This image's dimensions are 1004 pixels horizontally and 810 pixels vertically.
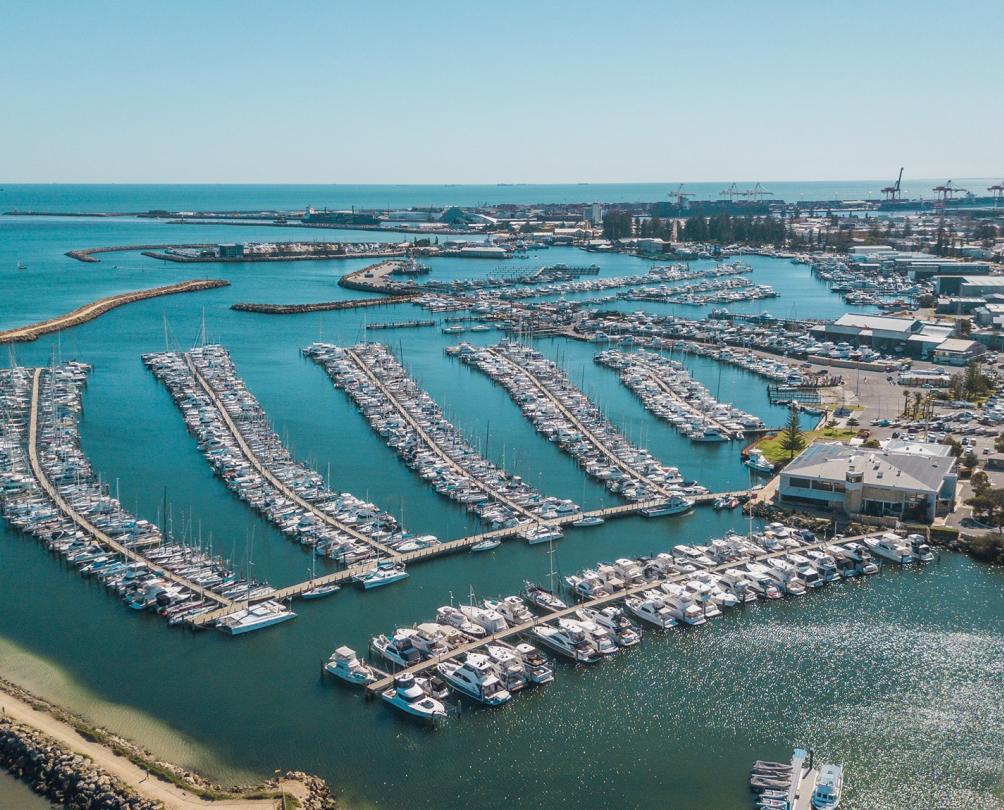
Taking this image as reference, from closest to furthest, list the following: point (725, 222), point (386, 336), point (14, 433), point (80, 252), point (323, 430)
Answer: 1. point (14, 433)
2. point (323, 430)
3. point (386, 336)
4. point (80, 252)
5. point (725, 222)

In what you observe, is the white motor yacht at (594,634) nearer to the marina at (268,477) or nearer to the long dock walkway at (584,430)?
the marina at (268,477)

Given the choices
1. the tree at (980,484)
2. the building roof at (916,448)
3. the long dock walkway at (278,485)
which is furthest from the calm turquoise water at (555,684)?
the building roof at (916,448)

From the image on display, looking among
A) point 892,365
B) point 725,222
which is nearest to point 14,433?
point 892,365

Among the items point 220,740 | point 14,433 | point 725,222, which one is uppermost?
point 725,222

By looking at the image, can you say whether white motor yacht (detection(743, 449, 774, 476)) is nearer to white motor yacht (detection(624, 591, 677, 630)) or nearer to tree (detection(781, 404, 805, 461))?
tree (detection(781, 404, 805, 461))

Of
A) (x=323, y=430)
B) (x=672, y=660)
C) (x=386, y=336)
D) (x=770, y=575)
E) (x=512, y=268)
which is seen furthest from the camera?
(x=512, y=268)

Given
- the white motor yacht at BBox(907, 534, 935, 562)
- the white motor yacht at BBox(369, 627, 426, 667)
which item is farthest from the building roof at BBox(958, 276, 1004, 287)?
the white motor yacht at BBox(369, 627, 426, 667)

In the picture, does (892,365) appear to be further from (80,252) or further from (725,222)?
(80,252)
